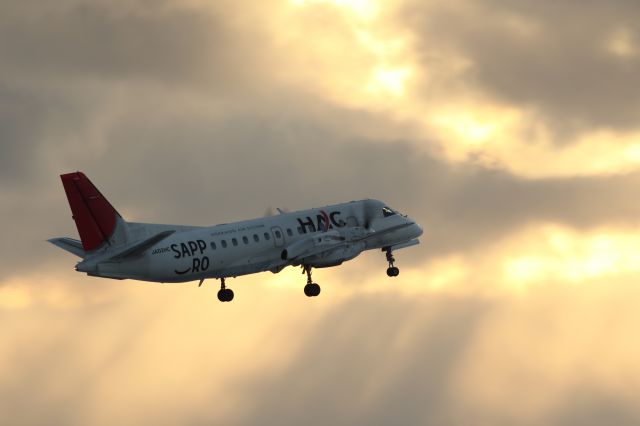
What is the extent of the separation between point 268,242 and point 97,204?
11757 mm

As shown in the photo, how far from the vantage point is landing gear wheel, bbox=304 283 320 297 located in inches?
4717

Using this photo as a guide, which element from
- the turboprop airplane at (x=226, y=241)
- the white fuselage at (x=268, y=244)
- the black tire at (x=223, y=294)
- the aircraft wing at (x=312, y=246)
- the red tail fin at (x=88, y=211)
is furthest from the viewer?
the black tire at (x=223, y=294)

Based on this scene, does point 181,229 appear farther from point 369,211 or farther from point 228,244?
point 369,211

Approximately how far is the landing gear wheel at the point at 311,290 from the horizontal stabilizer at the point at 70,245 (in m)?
13.9

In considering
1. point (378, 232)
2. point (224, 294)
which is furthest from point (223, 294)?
point (378, 232)

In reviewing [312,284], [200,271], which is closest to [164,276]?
[200,271]

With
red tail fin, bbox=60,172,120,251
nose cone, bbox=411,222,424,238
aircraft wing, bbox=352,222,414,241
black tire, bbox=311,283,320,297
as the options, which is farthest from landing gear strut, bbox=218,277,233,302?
Answer: nose cone, bbox=411,222,424,238

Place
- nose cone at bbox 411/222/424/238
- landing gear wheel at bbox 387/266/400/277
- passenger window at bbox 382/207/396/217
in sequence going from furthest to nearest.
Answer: nose cone at bbox 411/222/424/238 → passenger window at bbox 382/207/396/217 → landing gear wheel at bbox 387/266/400/277

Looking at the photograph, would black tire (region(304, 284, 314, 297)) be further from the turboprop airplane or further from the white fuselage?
the white fuselage

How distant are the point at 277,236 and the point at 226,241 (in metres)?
3.96

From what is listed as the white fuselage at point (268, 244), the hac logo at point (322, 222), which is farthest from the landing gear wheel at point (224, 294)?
the hac logo at point (322, 222)

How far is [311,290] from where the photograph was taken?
120m

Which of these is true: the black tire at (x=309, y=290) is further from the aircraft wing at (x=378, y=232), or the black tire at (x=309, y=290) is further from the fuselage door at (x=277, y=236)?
the aircraft wing at (x=378, y=232)

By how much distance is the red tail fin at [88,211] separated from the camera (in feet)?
364
